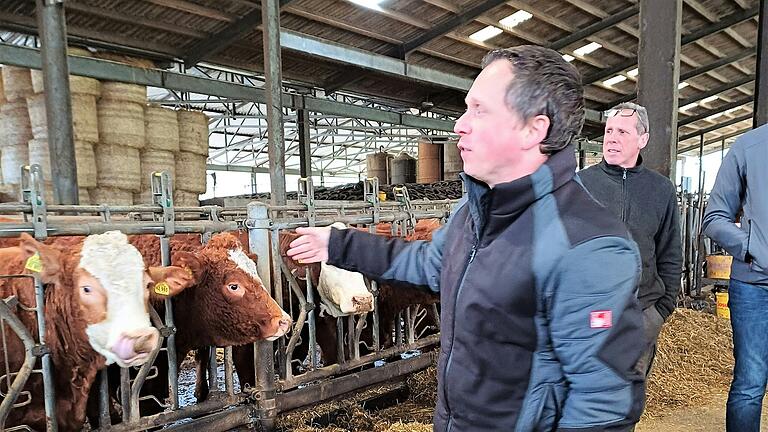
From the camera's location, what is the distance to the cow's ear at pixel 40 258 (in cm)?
222

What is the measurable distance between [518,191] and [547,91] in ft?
0.73

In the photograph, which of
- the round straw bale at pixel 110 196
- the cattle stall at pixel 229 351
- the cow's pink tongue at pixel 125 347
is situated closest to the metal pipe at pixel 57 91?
the cattle stall at pixel 229 351

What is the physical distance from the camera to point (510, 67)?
120 cm

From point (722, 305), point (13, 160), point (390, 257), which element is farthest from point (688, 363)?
point (13, 160)

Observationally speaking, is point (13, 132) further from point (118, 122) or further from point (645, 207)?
point (645, 207)

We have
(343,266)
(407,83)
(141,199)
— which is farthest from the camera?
(407,83)

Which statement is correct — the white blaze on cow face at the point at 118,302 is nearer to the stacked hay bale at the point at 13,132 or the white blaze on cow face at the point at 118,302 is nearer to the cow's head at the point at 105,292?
the cow's head at the point at 105,292

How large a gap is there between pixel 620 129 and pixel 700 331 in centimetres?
414

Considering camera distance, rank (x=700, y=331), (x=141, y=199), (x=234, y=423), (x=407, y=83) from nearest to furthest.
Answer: (x=234, y=423) < (x=700, y=331) < (x=141, y=199) < (x=407, y=83)

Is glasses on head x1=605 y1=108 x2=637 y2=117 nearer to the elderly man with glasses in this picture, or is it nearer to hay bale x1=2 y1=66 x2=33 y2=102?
the elderly man with glasses

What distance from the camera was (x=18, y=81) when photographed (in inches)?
255

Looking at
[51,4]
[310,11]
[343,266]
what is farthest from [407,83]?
[343,266]

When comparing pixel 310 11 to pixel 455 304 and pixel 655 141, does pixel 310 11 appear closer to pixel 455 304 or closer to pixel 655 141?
pixel 655 141

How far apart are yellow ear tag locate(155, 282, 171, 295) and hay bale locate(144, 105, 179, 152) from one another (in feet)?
18.6
